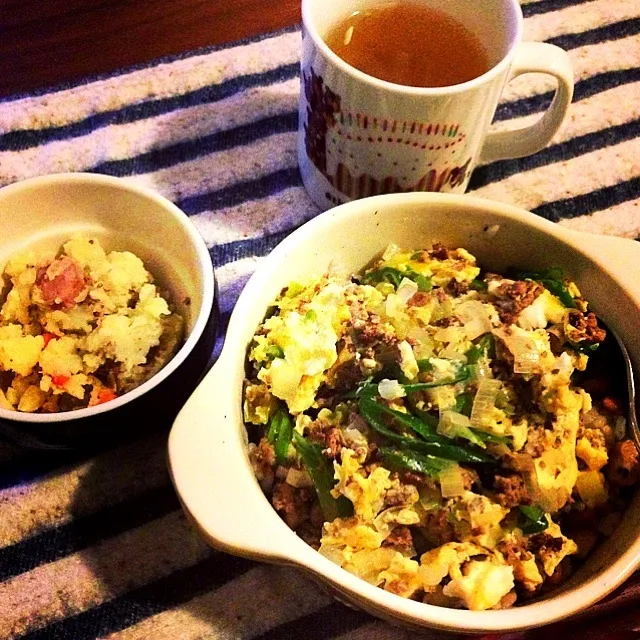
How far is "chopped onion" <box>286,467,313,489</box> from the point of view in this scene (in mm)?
583

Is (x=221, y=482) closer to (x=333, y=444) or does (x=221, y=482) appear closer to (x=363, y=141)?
(x=333, y=444)

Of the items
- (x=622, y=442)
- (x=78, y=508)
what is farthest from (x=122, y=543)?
(x=622, y=442)

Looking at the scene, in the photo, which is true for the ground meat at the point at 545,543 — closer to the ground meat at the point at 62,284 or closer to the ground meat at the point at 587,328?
the ground meat at the point at 587,328

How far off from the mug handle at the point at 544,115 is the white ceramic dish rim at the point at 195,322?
1.12ft

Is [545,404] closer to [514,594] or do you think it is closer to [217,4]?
[514,594]

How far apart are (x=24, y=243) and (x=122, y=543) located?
310 millimetres

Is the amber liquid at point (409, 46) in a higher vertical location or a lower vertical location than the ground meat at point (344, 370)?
higher

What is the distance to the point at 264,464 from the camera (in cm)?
59

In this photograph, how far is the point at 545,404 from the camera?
0.59 m

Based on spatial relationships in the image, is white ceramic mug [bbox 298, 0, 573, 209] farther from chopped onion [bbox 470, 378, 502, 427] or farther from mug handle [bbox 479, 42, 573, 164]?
chopped onion [bbox 470, 378, 502, 427]

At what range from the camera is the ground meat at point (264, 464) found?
1.92 ft

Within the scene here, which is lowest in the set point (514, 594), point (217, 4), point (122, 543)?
point (122, 543)

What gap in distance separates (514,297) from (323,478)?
236 mm

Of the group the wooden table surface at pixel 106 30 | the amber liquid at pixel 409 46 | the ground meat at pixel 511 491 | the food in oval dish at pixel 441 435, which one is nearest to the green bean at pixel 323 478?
the food in oval dish at pixel 441 435
